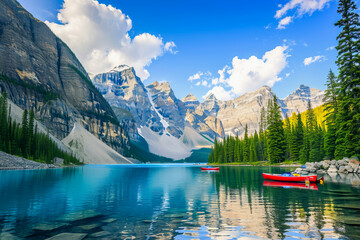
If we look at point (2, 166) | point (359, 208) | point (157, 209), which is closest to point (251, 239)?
point (157, 209)

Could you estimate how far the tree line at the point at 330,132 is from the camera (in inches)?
Result: 2002

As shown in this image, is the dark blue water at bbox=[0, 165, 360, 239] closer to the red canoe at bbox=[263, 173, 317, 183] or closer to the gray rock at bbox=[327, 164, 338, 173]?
the red canoe at bbox=[263, 173, 317, 183]

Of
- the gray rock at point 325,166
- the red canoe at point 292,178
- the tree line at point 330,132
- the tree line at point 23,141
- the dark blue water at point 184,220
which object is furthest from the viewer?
the tree line at point 23,141

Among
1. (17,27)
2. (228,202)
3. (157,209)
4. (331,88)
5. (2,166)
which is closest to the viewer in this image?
(157,209)

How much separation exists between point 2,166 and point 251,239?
8551 centimetres

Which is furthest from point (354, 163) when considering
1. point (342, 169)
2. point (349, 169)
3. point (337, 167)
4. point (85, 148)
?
point (85, 148)

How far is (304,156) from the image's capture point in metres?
91.0

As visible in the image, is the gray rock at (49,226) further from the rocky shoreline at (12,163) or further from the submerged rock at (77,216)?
the rocky shoreline at (12,163)

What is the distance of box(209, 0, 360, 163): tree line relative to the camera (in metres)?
50.8

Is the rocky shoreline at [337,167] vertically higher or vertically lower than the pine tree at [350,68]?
lower

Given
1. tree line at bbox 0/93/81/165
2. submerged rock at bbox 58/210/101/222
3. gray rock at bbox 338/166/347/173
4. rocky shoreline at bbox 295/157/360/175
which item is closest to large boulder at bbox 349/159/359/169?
rocky shoreline at bbox 295/157/360/175

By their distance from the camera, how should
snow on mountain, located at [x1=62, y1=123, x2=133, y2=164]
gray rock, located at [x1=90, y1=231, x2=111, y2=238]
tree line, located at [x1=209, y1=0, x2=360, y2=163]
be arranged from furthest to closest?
snow on mountain, located at [x1=62, y1=123, x2=133, y2=164], tree line, located at [x1=209, y1=0, x2=360, y2=163], gray rock, located at [x1=90, y1=231, x2=111, y2=238]

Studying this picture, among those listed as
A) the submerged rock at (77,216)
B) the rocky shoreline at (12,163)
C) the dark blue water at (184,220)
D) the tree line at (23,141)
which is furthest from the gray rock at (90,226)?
the tree line at (23,141)

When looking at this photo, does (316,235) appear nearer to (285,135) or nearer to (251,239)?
(251,239)
